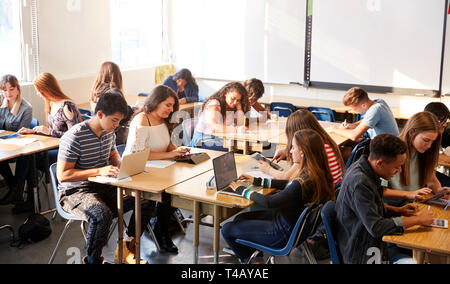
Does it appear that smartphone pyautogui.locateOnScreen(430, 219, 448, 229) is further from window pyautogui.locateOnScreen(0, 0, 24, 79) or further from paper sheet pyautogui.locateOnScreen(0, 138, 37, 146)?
window pyautogui.locateOnScreen(0, 0, 24, 79)

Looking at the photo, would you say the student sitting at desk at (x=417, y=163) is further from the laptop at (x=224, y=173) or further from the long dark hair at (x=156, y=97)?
the long dark hair at (x=156, y=97)

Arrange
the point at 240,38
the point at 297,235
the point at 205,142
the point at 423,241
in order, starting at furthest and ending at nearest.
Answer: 1. the point at 240,38
2. the point at 205,142
3. the point at 297,235
4. the point at 423,241

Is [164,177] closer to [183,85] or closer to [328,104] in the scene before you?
[183,85]

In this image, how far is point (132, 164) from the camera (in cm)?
387

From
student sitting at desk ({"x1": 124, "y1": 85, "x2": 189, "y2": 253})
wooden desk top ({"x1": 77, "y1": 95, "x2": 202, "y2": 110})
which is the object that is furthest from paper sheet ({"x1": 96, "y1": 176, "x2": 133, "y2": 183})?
wooden desk top ({"x1": 77, "y1": 95, "x2": 202, "y2": 110})

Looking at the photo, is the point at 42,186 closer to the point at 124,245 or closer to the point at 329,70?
the point at 124,245

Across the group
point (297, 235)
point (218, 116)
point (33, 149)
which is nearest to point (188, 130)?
point (218, 116)

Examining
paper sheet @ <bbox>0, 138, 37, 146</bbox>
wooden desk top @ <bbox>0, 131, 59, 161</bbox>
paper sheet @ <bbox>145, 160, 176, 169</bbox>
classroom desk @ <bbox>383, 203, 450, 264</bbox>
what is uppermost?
paper sheet @ <bbox>0, 138, 37, 146</bbox>

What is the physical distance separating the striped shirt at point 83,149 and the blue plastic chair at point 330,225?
5.69 feet

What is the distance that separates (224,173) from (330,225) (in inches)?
35.2

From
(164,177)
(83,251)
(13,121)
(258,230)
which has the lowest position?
(83,251)

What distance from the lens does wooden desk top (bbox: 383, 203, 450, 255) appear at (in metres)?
2.76

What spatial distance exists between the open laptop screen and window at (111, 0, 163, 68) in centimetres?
490
